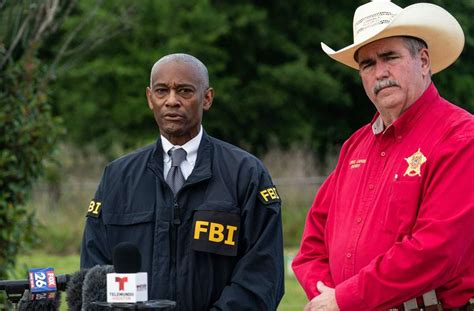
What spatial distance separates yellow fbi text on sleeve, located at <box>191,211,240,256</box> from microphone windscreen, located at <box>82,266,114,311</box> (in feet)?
2.87

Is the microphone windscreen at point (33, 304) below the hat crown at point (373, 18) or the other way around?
below

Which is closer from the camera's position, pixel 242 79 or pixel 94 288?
pixel 94 288

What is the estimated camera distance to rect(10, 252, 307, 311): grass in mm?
11154

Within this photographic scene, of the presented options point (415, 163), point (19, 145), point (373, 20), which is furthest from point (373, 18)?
point (19, 145)

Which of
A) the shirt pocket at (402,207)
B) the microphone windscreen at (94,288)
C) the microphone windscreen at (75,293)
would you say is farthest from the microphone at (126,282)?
the shirt pocket at (402,207)

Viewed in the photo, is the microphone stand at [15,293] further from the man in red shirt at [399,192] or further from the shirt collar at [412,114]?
the shirt collar at [412,114]

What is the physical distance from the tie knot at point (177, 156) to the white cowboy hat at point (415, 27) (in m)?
0.94

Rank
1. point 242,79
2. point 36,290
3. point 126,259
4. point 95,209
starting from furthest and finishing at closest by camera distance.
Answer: point 242,79
point 95,209
point 36,290
point 126,259

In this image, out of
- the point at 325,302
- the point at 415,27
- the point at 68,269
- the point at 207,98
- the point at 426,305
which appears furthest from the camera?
the point at 68,269

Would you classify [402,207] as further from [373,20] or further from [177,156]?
[177,156]

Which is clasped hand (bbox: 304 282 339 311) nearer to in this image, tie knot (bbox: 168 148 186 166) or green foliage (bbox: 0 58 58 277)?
tie knot (bbox: 168 148 186 166)

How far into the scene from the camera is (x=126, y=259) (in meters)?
3.93

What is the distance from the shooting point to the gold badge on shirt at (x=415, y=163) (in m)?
4.56

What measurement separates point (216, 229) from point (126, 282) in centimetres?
127
